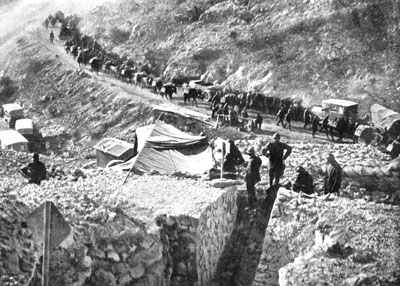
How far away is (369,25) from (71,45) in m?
21.7

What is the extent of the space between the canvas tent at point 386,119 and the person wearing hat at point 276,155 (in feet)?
33.0

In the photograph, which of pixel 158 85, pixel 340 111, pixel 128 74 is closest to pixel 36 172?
pixel 340 111

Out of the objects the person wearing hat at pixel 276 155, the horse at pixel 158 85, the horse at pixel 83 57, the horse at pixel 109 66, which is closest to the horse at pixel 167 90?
the horse at pixel 158 85

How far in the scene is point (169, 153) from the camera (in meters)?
18.4

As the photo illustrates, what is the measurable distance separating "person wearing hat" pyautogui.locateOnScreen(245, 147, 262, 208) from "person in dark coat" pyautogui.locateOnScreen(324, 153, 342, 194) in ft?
5.34

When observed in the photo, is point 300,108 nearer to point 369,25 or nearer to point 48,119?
point 369,25

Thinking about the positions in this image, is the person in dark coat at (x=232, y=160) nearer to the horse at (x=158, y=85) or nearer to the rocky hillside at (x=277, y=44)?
the rocky hillside at (x=277, y=44)

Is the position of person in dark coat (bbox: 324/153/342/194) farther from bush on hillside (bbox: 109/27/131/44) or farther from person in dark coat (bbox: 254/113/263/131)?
bush on hillside (bbox: 109/27/131/44)

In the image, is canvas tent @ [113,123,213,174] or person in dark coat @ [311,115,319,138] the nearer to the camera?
canvas tent @ [113,123,213,174]

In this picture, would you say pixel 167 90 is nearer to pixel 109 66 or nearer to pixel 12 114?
pixel 109 66

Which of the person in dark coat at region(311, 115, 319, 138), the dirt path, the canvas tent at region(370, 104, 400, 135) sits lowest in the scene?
the dirt path

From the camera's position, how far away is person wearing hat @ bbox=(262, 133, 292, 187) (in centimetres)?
1505

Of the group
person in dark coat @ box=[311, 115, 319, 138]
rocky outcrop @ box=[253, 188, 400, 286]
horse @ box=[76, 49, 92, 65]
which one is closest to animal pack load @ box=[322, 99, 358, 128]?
person in dark coat @ box=[311, 115, 319, 138]

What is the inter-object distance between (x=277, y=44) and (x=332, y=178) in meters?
23.1
